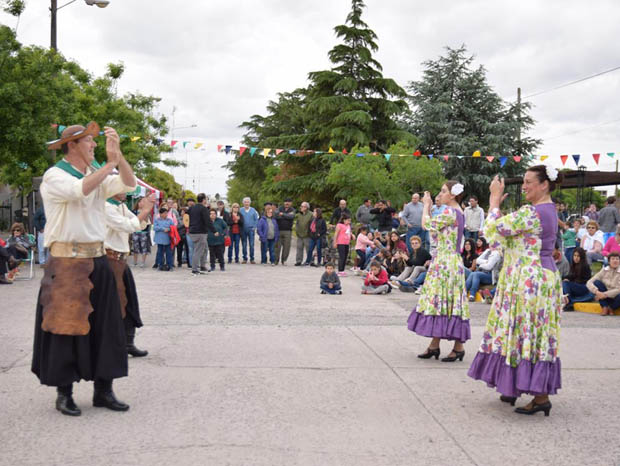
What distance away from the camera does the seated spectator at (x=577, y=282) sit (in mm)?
11188

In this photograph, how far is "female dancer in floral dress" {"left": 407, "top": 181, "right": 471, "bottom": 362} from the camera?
646 cm

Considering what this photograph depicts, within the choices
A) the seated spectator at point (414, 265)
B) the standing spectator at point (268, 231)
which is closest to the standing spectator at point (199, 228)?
the standing spectator at point (268, 231)

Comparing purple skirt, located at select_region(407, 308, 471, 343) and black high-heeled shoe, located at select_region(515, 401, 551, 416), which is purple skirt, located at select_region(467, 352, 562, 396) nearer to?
black high-heeled shoe, located at select_region(515, 401, 551, 416)

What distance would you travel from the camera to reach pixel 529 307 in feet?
15.9

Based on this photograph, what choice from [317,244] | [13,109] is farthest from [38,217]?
[317,244]

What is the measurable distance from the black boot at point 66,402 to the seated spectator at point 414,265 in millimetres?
9343

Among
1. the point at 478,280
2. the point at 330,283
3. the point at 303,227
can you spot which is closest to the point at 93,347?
the point at 330,283

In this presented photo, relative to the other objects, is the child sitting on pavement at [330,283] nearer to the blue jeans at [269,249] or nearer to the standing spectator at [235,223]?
the blue jeans at [269,249]

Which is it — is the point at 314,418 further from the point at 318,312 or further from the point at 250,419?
the point at 318,312

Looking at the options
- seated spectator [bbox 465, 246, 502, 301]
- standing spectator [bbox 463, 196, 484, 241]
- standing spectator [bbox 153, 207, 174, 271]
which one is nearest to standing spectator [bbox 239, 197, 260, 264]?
standing spectator [bbox 153, 207, 174, 271]

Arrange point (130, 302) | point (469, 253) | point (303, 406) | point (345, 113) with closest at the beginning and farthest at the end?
point (303, 406) → point (130, 302) → point (469, 253) → point (345, 113)

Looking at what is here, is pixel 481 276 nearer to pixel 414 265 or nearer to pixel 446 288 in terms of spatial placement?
pixel 414 265

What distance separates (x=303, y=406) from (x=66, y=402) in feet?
5.68

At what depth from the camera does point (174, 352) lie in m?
6.84
